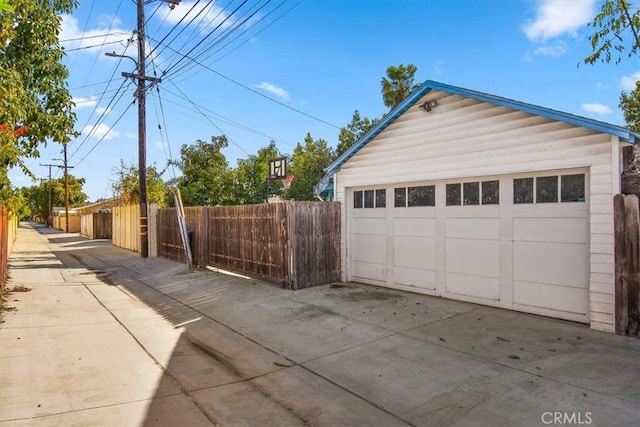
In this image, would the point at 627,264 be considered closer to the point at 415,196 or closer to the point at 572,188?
the point at 572,188

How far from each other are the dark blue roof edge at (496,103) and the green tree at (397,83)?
13022 mm

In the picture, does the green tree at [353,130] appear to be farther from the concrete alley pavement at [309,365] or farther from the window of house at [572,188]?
the window of house at [572,188]

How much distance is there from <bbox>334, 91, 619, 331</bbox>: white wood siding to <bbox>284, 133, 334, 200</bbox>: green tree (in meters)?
17.5

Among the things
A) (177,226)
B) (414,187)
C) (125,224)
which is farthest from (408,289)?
(125,224)

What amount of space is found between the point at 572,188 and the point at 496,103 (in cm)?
182

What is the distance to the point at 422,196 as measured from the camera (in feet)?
26.2

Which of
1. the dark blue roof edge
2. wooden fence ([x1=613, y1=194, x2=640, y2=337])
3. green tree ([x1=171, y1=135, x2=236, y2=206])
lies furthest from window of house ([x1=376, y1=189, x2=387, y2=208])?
green tree ([x1=171, y1=135, x2=236, y2=206])

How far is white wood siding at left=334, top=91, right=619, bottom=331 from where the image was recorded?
544 cm

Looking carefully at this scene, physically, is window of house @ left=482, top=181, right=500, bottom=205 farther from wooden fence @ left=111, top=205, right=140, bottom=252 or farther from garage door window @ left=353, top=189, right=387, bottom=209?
wooden fence @ left=111, top=205, right=140, bottom=252

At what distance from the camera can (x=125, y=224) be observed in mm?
20422

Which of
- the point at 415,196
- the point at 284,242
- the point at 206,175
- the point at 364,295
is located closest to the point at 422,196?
the point at 415,196

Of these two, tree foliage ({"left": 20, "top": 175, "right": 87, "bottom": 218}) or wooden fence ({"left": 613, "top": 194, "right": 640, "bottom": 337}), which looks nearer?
wooden fence ({"left": 613, "top": 194, "right": 640, "bottom": 337})

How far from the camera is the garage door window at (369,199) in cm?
884

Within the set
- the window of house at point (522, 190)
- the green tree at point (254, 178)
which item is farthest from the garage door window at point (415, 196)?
the green tree at point (254, 178)
